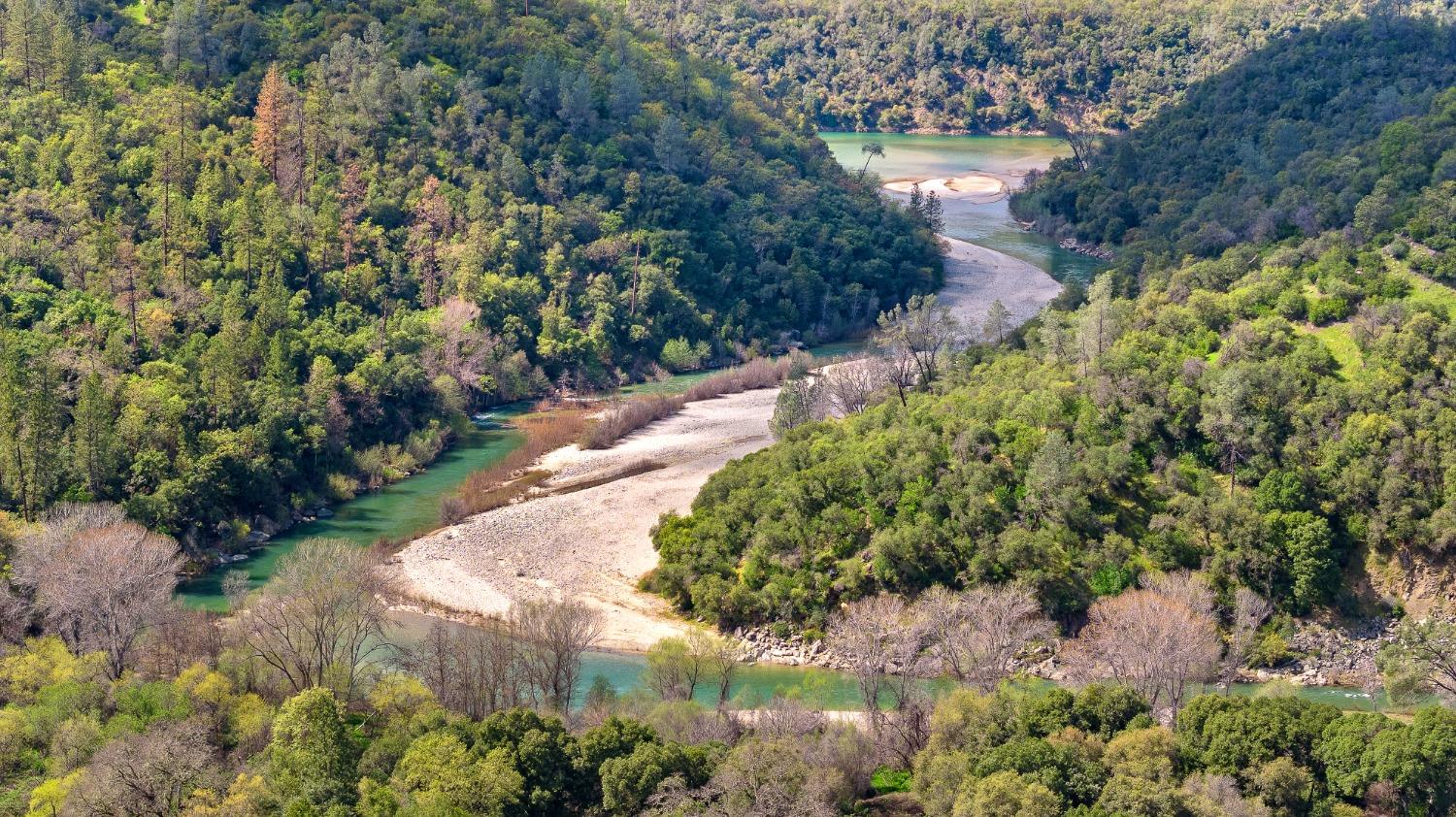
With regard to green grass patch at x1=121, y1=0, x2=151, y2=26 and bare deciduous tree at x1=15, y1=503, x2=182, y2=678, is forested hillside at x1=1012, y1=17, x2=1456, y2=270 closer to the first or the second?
bare deciduous tree at x1=15, y1=503, x2=182, y2=678

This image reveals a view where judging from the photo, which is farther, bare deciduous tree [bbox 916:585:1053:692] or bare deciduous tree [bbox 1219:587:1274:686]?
bare deciduous tree [bbox 1219:587:1274:686]

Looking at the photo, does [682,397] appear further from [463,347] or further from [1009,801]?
[1009,801]

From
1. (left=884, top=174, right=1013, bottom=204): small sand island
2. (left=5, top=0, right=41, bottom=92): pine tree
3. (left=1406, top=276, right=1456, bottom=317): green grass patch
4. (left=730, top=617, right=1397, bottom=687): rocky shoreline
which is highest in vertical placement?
(left=5, top=0, right=41, bottom=92): pine tree

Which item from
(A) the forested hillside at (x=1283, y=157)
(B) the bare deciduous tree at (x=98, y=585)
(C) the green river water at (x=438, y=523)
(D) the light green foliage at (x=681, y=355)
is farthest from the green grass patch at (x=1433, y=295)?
(B) the bare deciduous tree at (x=98, y=585)

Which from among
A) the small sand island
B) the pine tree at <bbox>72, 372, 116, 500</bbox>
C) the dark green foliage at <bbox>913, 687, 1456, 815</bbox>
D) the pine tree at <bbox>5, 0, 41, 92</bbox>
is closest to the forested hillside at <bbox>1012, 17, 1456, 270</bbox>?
the small sand island

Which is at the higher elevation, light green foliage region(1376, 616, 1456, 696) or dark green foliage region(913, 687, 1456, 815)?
dark green foliage region(913, 687, 1456, 815)

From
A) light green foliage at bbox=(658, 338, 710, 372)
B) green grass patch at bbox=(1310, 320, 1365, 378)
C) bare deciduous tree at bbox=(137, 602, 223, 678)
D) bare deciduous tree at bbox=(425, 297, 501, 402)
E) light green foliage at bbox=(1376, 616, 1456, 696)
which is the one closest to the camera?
bare deciduous tree at bbox=(137, 602, 223, 678)
